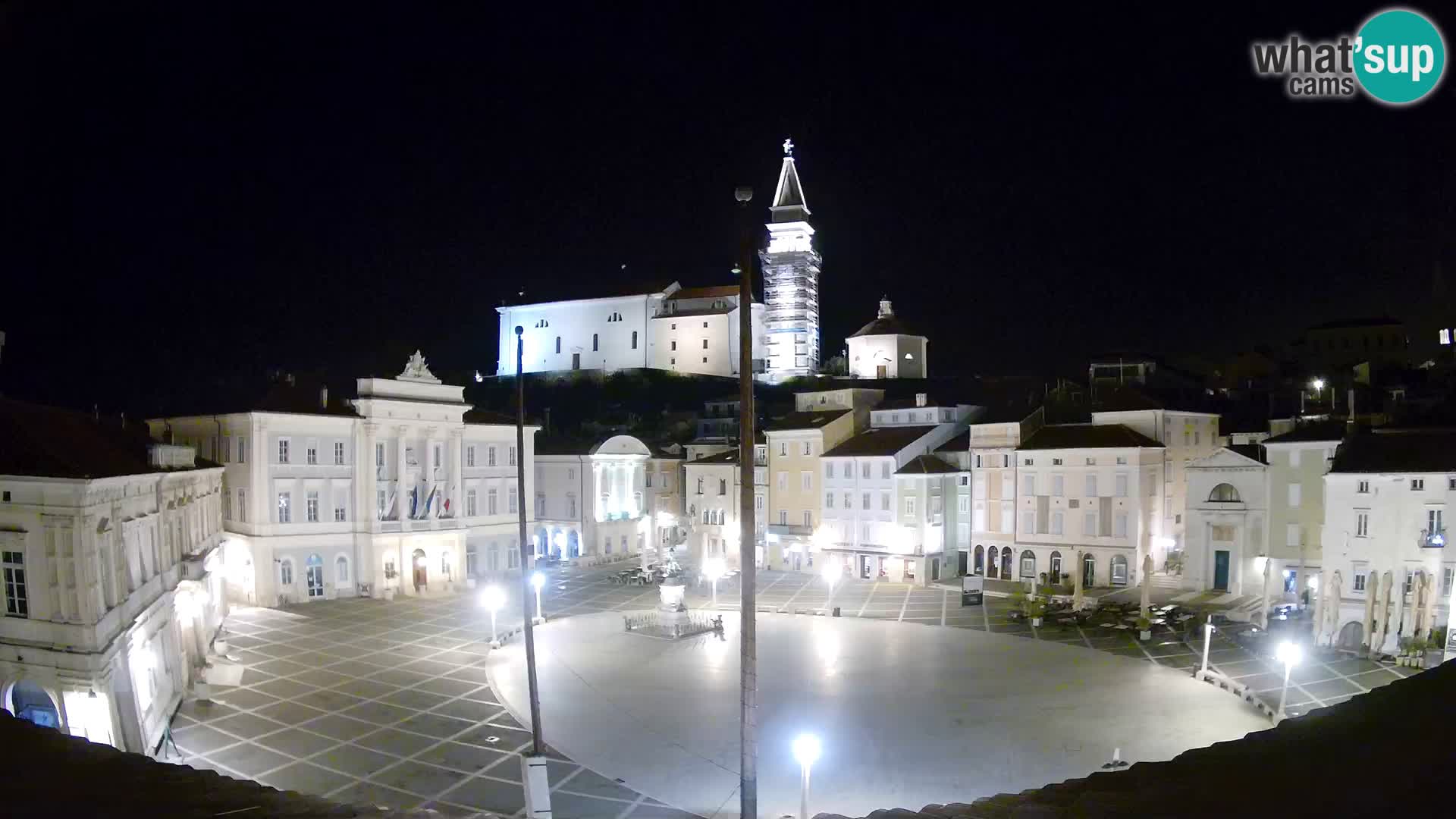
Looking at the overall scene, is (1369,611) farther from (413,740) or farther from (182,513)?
(182,513)

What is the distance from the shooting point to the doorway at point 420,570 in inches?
1879

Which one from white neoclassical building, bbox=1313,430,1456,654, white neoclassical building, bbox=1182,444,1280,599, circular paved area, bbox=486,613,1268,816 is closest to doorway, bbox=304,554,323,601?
circular paved area, bbox=486,613,1268,816


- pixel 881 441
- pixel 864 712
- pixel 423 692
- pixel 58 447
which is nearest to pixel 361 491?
pixel 423 692

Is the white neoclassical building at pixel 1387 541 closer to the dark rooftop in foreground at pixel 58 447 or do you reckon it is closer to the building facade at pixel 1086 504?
the building facade at pixel 1086 504

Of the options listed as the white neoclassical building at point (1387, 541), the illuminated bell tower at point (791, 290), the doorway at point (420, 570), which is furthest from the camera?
the illuminated bell tower at point (791, 290)

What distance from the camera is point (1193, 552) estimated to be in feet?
149

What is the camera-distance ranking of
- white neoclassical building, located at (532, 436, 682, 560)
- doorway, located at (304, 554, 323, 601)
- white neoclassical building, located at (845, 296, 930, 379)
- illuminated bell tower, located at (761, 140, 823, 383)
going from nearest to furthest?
doorway, located at (304, 554, 323, 601) → white neoclassical building, located at (532, 436, 682, 560) → white neoclassical building, located at (845, 296, 930, 379) → illuminated bell tower, located at (761, 140, 823, 383)

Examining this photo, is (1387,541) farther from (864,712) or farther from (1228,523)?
(864,712)

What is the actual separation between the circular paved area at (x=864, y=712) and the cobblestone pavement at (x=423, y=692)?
51.1 inches

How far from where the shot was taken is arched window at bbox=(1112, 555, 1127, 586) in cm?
4759

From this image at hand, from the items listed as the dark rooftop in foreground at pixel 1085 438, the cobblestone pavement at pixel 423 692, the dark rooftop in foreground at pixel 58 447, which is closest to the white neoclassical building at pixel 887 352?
the dark rooftop in foreground at pixel 1085 438

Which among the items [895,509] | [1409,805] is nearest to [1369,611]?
[895,509]

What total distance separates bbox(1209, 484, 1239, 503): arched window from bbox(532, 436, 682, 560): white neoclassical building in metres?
32.1

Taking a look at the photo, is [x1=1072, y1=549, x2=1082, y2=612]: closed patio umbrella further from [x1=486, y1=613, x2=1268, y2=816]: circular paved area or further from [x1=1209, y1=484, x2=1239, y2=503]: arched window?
[x1=1209, y1=484, x2=1239, y2=503]: arched window
